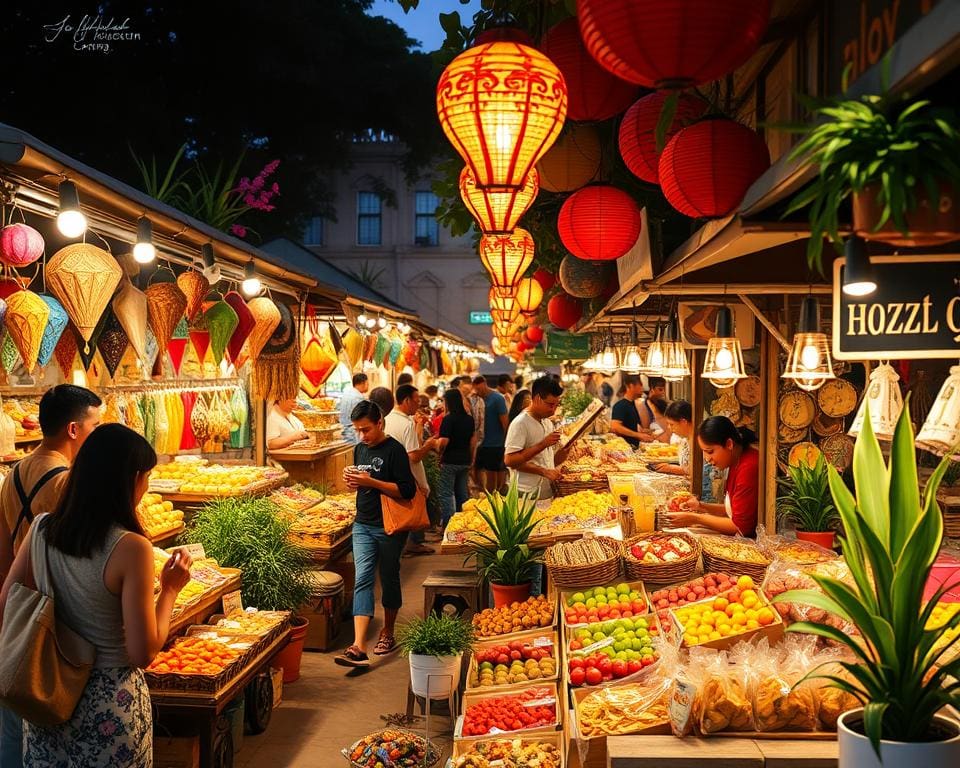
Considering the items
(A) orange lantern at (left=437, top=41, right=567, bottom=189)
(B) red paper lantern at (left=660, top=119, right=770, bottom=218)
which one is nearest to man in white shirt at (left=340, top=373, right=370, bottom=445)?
(B) red paper lantern at (left=660, top=119, right=770, bottom=218)

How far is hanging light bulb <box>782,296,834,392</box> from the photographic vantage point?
445 cm

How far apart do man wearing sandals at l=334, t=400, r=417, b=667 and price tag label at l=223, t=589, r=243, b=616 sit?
3.50 feet

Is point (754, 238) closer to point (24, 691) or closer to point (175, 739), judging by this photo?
point (24, 691)

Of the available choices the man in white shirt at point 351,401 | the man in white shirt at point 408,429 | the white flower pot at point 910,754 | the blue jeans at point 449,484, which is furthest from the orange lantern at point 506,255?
the man in white shirt at point 351,401

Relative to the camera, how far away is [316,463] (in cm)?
1125

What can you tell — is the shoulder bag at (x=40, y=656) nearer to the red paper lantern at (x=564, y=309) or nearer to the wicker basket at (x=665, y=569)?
the wicker basket at (x=665, y=569)

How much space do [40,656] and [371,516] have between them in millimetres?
4138

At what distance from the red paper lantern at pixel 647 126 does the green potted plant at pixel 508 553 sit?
2557mm

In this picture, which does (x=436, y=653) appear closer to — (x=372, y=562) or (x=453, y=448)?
(x=372, y=562)

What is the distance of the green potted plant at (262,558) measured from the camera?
6574 mm

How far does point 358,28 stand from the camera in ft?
78.4

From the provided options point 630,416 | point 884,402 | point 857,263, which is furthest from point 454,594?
point 630,416

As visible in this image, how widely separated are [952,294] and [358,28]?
23389mm

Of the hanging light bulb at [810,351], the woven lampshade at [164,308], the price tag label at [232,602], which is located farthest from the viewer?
the price tag label at [232,602]
